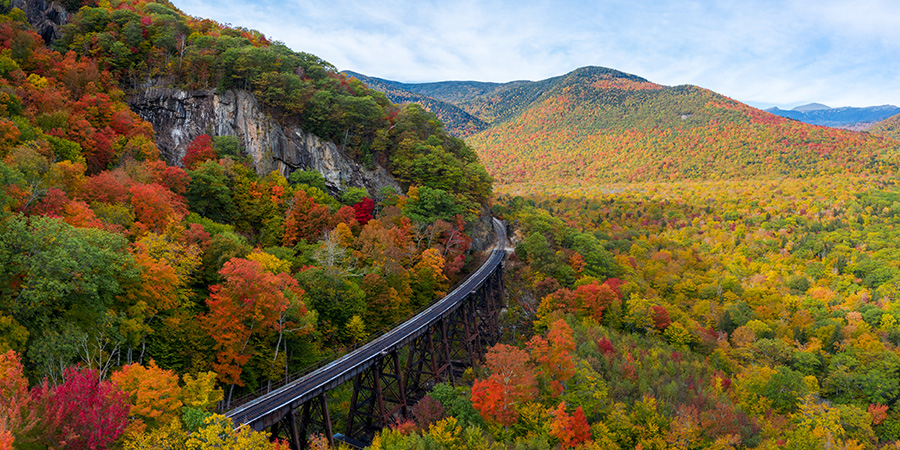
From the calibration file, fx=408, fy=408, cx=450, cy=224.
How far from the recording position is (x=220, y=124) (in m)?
53.5

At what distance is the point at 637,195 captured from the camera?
156 m

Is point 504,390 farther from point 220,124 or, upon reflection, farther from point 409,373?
point 220,124

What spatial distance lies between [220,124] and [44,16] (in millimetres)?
27390

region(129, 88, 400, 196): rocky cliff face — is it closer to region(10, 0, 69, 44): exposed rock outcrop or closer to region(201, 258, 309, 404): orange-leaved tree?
region(10, 0, 69, 44): exposed rock outcrop

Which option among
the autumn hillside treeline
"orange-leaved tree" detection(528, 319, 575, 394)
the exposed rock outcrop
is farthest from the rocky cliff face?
"orange-leaved tree" detection(528, 319, 575, 394)

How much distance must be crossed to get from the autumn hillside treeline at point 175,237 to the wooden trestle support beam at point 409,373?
437 cm

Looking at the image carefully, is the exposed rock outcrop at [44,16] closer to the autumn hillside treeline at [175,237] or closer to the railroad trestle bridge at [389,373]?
the autumn hillside treeline at [175,237]

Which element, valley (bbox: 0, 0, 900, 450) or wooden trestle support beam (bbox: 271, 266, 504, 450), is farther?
wooden trestle support beam (bbox: 271, 266, 504, 450)

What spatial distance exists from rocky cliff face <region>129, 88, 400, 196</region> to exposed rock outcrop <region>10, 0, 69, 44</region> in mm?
13654

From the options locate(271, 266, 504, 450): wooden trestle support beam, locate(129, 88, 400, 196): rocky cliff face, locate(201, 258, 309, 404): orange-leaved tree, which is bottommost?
locate(271, 266, 504, 450): wooden trestle support beam

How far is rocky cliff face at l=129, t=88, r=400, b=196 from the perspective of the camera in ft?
172

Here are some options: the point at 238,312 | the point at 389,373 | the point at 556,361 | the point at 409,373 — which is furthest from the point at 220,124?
the point at 556,361

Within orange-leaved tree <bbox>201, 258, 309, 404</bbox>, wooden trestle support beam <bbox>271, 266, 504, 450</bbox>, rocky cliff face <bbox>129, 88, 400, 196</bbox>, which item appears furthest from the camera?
rocky cliff face <bbox>129, 88, 400, 196</bbox>

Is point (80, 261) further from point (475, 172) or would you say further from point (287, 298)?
point (475, 172)
